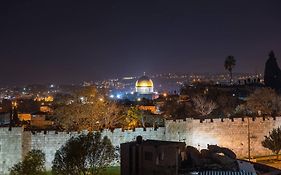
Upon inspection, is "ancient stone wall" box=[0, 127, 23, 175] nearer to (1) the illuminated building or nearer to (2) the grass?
(2) the grass

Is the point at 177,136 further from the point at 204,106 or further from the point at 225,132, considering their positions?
the point at 204,106

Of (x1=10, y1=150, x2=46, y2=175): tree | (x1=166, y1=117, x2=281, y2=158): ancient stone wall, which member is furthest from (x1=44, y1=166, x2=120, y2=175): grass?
(x1=166, y1=117, x2=281, y2=158): ancient stone wall

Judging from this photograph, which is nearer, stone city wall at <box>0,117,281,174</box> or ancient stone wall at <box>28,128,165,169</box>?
stone city wall at <box>0,117,281,174</box>

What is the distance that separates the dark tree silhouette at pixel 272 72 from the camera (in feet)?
292

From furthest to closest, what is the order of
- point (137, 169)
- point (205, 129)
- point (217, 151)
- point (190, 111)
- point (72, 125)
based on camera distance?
point (190, 111), point (72, 125), point (205, 129), point (217, 151), point (137, 169)

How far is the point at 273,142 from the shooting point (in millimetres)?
31859

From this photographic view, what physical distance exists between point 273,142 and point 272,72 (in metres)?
59.8

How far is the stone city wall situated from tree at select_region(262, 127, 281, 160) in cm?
75

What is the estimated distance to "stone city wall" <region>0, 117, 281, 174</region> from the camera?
25406 mm

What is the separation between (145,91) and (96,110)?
82.9m

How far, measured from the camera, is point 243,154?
1271 inches

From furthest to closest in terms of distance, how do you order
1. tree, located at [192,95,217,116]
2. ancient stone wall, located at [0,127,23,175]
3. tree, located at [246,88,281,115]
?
tree, located at [192,95,217,116] → tree, located at [246,88,281,115] → ancient stone wall, located at [0,127,23,175]

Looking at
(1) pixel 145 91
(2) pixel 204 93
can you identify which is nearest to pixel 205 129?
(2) pixel 204 93

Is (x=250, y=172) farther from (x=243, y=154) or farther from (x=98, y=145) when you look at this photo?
(x=243, y=154)
